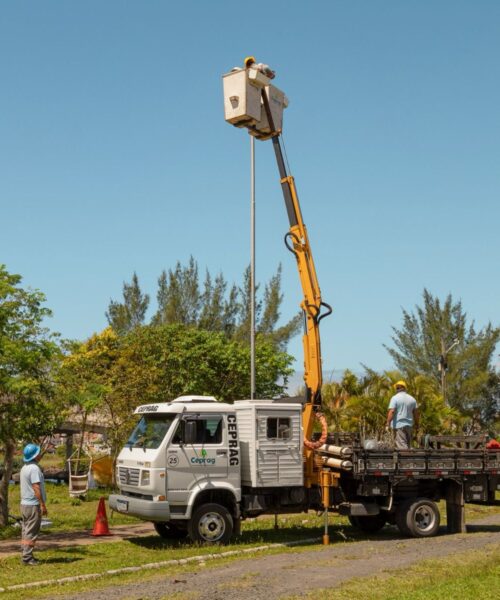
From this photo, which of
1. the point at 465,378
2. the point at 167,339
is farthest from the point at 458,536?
the point at 465,378

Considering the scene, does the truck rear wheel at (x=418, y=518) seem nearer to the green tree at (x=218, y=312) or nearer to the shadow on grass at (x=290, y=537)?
the shadow on grass at (x=290, y=537)

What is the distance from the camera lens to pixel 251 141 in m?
30.6

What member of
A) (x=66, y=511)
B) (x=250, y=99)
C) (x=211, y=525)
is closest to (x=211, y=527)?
(x=211, y=525)

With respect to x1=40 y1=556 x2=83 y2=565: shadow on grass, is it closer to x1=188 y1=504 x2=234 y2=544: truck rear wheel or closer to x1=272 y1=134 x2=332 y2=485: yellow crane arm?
x1=188 y1=504 x2=234 y2=544: truck rear wheel

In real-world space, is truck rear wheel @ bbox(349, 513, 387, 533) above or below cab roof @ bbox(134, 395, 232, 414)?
below

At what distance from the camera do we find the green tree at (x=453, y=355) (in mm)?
49750

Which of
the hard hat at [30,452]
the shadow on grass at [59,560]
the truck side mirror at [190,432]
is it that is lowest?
the shadow on grass at [59,560]

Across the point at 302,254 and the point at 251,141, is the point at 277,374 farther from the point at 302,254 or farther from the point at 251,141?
the point at 302,254

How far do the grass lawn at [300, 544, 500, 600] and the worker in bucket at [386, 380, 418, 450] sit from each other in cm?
471

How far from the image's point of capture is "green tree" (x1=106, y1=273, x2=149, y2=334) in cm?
5956

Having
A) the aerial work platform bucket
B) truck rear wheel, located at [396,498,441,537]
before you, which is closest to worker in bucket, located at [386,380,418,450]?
truck rear wheel, located at [396,498,441,537]

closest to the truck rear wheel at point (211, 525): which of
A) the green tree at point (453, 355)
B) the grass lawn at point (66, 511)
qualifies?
the grass lawn at point (66, 511)

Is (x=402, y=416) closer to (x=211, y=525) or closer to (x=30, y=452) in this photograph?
(x=211, y=525)

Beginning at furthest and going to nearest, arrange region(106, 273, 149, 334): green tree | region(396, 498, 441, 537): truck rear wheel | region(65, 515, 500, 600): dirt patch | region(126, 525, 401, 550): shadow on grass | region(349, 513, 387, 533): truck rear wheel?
region(106, 273, 149, 334): green tree
region(349, 513, 387, 533): truck rear wheel
region(396, 498, 441, 537): truck rear wheel
region(126, 525, 401, 550): shadow on grass
region(65, 515, 500, 600): dirt patch
